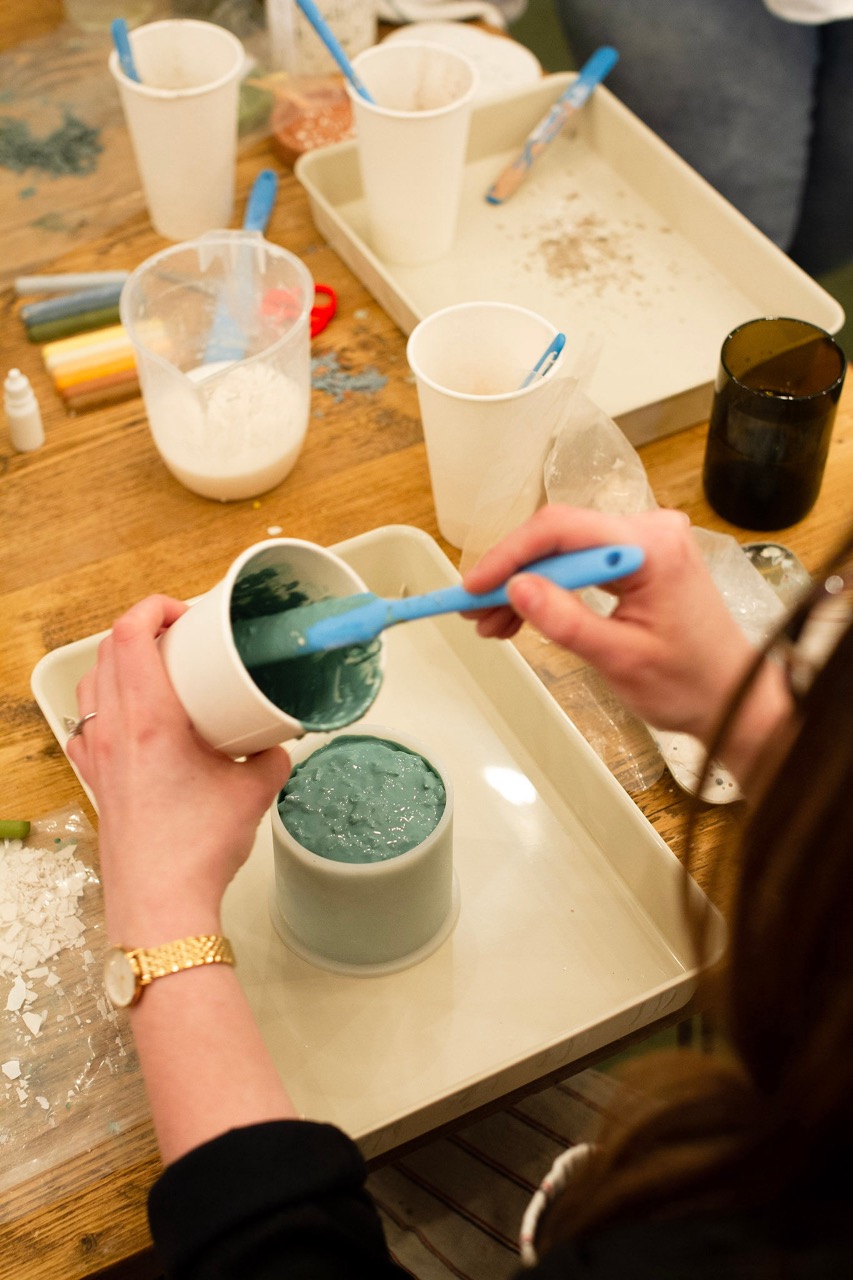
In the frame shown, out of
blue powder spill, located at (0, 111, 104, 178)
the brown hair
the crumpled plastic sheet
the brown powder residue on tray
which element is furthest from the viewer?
blue powder spill, located at (0, 111, 104, 178)

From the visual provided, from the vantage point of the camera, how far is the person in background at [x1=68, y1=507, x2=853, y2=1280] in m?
0.49

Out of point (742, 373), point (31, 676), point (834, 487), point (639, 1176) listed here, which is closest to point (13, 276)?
point (31, 676)

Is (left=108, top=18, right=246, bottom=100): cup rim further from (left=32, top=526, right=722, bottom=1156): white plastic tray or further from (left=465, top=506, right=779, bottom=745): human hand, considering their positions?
(left=465, top=506, right=779, bottom=745): human hand

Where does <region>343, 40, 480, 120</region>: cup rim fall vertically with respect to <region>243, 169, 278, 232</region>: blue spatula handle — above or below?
above

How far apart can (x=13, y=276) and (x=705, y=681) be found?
987 mm

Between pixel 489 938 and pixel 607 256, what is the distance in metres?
0.86

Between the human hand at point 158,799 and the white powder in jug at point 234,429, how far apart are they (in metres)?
0.36

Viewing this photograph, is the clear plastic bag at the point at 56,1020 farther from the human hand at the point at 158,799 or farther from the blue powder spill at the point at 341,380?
the blue powder spill at the point at 341,380

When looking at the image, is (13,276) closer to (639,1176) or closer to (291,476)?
(291,476)

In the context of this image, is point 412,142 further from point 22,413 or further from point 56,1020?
point 56,1020

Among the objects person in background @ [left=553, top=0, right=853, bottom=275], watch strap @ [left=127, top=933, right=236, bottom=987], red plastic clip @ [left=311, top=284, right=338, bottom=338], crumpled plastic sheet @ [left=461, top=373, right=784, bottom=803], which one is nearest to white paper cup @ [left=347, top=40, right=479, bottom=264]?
red plastic clip @ [left=311, top=284, right=338, bottom=338]

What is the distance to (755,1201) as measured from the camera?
0.51 metres

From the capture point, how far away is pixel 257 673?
776 millimetres

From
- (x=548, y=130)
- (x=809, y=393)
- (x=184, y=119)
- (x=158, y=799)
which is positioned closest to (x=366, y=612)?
(x=158, y=799)
